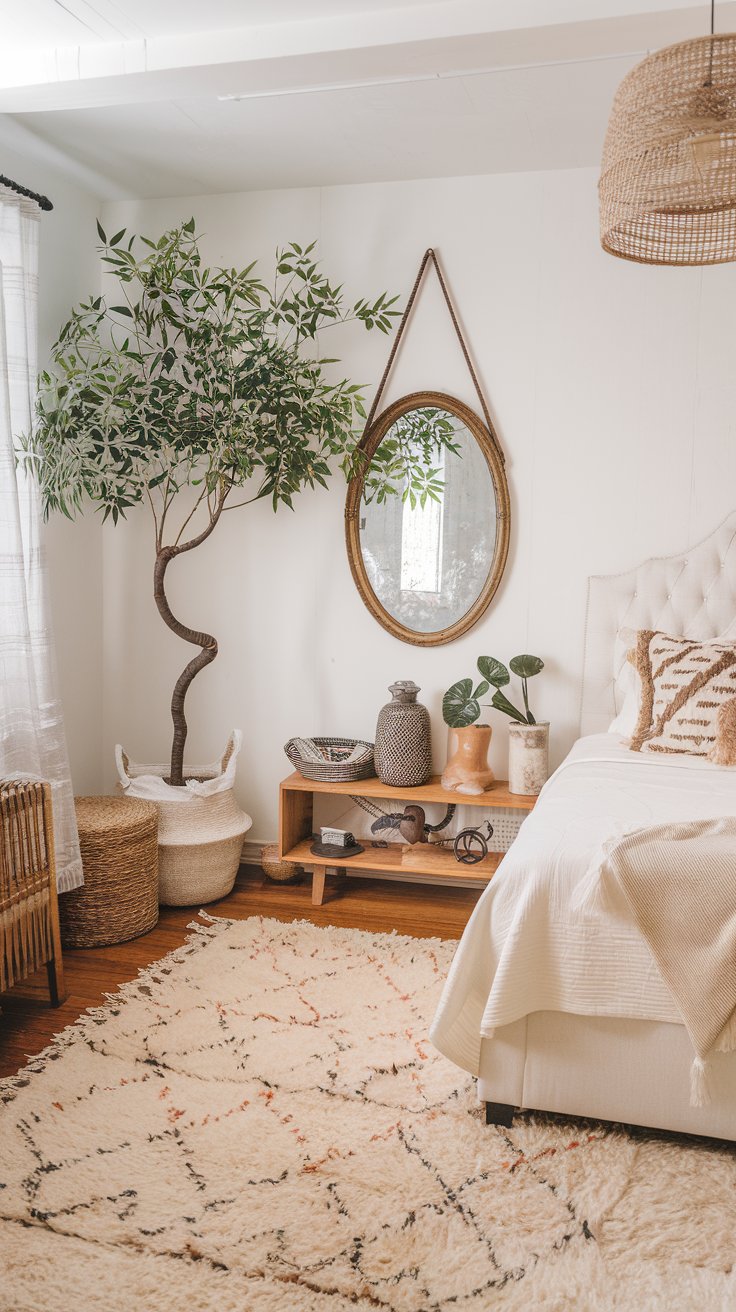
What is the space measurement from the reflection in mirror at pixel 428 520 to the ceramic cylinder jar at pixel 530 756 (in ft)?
1.87

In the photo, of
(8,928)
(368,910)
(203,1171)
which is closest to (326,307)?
(368,910)

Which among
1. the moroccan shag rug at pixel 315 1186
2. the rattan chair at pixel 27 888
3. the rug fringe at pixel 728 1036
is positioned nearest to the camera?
the moroccan shag rug at pixel 315 1186

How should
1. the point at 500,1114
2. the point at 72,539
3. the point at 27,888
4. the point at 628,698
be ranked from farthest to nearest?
the point at 72,539
the point at 628,698
the point at 27,888
the point at 500,1114

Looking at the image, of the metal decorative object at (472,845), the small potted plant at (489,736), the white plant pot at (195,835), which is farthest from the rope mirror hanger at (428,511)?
the white plant pot at (195,835)

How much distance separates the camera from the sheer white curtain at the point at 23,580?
310 cm

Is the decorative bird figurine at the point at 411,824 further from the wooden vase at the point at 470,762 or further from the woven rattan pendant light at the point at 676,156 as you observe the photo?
the woven rattan pendant light at the point at 676,156

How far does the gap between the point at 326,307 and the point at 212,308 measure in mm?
483

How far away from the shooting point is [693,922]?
1955mm

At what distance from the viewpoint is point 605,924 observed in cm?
202

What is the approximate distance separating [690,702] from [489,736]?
0.81 meters

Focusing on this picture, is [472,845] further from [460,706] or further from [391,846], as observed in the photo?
[460,706]

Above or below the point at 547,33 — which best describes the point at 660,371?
below

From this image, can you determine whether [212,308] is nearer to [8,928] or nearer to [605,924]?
[8,928]

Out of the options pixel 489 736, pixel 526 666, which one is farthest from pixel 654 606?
pixel 489 736
